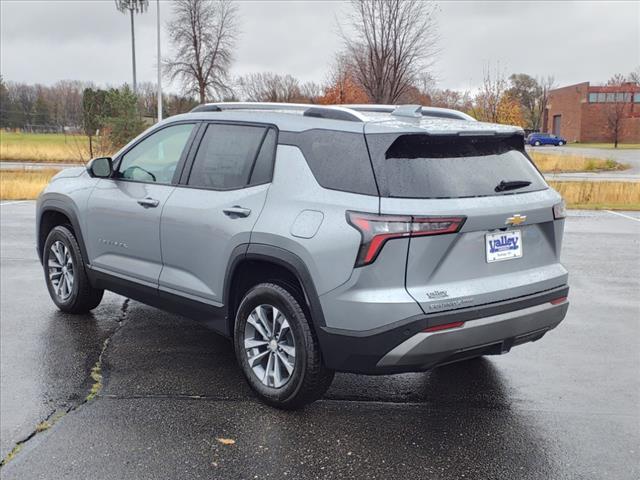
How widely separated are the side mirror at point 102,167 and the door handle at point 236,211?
1.65 meters

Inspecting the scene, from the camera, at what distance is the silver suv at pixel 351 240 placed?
3438 mm

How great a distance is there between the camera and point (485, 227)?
11.7 ft

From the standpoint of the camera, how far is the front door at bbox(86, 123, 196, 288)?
488 cm

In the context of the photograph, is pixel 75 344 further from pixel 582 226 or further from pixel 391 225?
pixel 582 226

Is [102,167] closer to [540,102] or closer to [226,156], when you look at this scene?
[226,156]

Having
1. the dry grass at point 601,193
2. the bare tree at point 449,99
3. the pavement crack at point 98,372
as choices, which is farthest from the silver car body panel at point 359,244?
the bare tree at point 449,99

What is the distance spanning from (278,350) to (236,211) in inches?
35.9

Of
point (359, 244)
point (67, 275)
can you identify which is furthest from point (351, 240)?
point (67, 275)

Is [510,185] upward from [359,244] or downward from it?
upward

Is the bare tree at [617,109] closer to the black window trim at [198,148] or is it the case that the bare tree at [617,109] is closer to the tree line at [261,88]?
the tree line at [261,88]

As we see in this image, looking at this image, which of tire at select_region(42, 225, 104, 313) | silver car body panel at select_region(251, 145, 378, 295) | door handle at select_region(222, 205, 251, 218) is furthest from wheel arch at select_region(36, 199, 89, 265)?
silver car body panel at select_region(251, 145, 378, 295)

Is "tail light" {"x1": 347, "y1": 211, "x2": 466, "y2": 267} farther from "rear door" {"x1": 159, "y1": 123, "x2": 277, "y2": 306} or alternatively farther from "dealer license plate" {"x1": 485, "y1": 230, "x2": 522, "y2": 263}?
"rear door" {"x1": 159, "y1": 123, "x2": 277, "y2": 306}

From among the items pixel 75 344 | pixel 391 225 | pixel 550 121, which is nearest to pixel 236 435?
pixel 391 225

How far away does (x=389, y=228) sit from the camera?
11.1 ft
